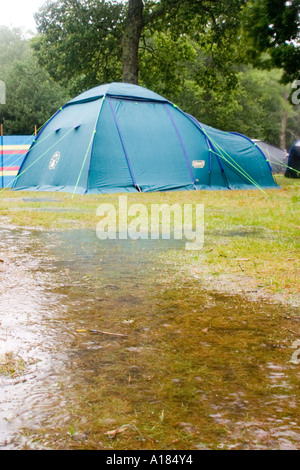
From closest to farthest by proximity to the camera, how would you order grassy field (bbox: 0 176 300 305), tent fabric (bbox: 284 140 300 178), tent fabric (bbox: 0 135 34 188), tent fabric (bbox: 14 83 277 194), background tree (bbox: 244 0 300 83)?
grassy field (bbox: 0 176 300 305), tent fabric (bbox: 14 83 277 194), background tree (bbox: 244 0 300 83), tent fabric (bbox: 0 135 34 188), tent fabric (bbox: 284 140 300 178)

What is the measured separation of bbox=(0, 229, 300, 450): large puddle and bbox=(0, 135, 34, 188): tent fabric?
13.3 meters

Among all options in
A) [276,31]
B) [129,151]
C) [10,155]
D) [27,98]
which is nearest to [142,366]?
[129,151]

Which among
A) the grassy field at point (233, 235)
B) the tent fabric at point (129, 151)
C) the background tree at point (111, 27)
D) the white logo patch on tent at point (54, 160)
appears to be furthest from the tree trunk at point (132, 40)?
the grassy field at point (233, 235)

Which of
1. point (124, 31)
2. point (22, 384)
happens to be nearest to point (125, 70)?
point (124, 31)

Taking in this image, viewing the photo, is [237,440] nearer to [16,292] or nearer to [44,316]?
[44,316]

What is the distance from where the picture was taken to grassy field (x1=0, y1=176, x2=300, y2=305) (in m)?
3.43

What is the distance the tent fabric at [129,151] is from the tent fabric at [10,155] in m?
2.21

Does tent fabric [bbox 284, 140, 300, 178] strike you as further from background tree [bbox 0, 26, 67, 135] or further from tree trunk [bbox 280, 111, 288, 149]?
tree trunk [bbox 280, 111, 288, 149]

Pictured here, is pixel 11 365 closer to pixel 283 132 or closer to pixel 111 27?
pixel 111 27

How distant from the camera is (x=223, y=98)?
35594mm

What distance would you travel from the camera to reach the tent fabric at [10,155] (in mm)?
16156

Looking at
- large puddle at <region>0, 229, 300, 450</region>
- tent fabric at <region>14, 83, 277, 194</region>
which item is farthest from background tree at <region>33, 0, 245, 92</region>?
large puddle at <region>0, 229, 300, 450</region>

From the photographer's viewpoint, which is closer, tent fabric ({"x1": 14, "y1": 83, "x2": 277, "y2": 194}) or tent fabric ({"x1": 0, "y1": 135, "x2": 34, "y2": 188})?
tent fabric ({"x1": 14, "y1": 83, "x2": 277, "y2": 194})

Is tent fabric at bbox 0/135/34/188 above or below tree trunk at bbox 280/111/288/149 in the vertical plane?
below
